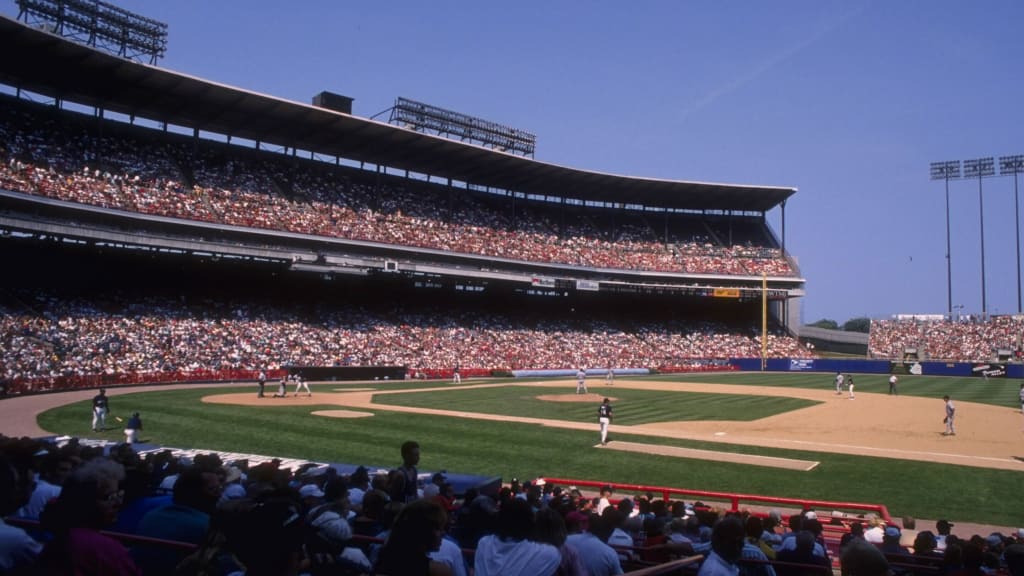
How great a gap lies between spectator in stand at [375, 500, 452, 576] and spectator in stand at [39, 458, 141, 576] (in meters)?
1.25

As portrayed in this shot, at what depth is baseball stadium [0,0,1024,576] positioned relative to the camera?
348 inches

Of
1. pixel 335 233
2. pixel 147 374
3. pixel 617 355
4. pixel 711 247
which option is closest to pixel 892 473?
pixel 147 374

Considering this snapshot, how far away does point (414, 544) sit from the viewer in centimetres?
377

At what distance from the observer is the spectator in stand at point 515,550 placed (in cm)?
443

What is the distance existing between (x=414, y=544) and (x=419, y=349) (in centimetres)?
5280

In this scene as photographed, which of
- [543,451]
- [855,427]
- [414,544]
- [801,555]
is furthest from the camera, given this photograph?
[855,427]

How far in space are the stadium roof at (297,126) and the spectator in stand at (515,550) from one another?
44.1 meters

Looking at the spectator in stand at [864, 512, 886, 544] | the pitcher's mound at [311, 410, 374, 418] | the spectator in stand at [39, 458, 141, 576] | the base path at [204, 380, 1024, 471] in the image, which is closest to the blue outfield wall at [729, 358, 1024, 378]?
the base path at [204, 380, 1024, 471]

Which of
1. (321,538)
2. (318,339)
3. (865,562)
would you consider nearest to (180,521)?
(321,538)

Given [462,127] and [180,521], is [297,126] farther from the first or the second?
[180,521]

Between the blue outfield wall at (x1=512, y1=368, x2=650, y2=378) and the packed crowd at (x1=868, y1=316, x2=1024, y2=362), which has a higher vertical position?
the packed crowd at (x1=868, y1=316, x2=1024, y2=362)

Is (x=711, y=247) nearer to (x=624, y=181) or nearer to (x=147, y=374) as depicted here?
(x=624, y=181)

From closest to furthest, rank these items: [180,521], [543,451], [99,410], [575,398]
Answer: [180,521], [543,451], [99,410], [575,398]

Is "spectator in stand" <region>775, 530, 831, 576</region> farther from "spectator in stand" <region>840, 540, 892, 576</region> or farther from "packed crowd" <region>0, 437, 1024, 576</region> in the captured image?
"spectator in stand" <region>840, 540, 892, 576</region>
